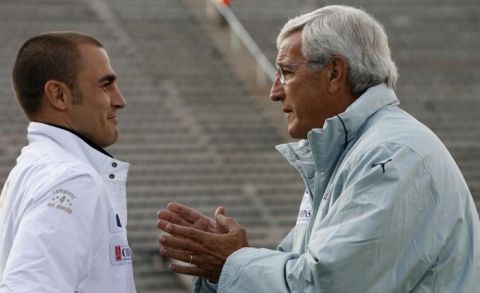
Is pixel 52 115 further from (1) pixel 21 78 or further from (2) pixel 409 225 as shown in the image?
(2) pixel 409 225

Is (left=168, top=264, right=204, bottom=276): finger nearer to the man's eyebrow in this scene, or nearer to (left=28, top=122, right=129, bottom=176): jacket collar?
(left=28, top=122, right=129, bottom=176): jacket collar

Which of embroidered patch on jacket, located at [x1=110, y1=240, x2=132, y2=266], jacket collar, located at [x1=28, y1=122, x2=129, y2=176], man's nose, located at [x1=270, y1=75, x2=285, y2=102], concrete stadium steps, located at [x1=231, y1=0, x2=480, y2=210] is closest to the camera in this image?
embroidered patch on jacket, located at [x1=110, y1=240, x2=132, y2=266]

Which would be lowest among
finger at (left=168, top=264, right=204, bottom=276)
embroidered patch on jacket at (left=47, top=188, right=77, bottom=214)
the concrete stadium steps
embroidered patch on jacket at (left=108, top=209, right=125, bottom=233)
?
the concrete stadium steps

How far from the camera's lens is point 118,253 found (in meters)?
4.12

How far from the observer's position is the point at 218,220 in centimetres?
435

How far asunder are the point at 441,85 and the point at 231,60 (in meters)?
2.85

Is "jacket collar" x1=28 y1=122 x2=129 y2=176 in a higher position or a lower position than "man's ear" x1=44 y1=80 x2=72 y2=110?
lower

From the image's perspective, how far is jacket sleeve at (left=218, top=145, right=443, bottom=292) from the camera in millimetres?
3865

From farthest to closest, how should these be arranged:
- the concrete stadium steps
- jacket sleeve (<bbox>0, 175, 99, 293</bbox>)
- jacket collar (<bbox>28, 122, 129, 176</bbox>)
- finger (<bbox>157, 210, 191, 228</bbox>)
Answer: the concrete stadium steps, finger (<bbox>157, 210, 191, 228</bbox>), jacket collar (<bbox>28, 122, 129, 176</bbox>), jacket sleeve (<bbox>0, 175, 99, 293</bbox>)

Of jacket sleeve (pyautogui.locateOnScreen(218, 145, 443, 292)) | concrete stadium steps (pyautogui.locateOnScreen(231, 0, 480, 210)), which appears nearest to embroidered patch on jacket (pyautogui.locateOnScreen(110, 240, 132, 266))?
jacket sleeve (pyautogui.locateOnScreen(218, 145, 443, 292))

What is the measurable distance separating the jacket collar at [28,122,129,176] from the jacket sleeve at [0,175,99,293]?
21 cm

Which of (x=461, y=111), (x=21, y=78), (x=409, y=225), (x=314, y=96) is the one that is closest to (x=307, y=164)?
(x=314, y=96)

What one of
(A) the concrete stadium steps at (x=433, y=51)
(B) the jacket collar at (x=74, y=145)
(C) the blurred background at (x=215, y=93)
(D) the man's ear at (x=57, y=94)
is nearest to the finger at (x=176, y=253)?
(B) the jacket collar at (x=74, y=145)

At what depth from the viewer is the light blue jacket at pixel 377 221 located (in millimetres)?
3871
